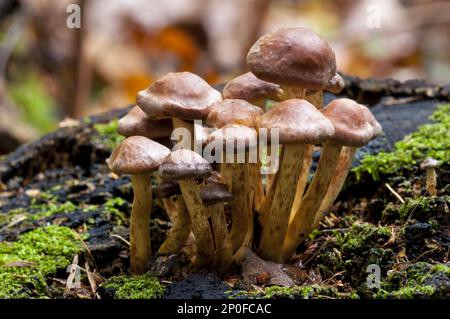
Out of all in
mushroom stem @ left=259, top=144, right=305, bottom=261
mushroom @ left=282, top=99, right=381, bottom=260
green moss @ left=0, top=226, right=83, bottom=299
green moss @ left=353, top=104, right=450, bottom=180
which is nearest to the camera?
mushroom @ left=282, top=99, right=381, bottom=260

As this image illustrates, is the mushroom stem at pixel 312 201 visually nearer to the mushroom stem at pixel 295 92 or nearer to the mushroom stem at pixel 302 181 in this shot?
the mushroom stem at pixel 302 181

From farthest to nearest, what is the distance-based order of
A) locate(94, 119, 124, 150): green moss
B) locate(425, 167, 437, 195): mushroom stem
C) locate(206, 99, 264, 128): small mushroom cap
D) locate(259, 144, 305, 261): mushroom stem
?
locate(94, 119, 124, 150): green moss, locate(425, 167, 437, 195): mushroom stem, locate(259, 144, 305, 261): mushroom stem, locate(206, 99, 264, 128): small mushroom cap

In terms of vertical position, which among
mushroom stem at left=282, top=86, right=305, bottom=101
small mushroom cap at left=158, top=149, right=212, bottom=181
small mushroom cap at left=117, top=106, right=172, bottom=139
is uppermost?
mushroom stem at left=282, top=86, right=305, bottom=101

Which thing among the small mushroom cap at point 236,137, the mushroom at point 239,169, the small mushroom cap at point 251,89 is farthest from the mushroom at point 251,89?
the small mushroom cap at point 236,137

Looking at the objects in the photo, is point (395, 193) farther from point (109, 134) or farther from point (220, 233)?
point (109, 134)

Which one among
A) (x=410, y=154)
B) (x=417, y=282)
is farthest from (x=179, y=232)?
(x=410, y=154)

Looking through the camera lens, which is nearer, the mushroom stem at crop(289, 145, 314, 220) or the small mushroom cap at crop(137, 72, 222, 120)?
the small mushroom cap at crop(137, 72, 222, 120)

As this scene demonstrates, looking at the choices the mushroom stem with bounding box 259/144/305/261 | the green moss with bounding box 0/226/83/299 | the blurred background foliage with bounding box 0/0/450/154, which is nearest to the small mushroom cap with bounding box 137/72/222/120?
the mushroom stem with bounding box 259/144/305/261

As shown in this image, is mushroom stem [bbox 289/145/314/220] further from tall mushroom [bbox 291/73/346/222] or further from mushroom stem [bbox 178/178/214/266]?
mushroom stem [bbox 178/178/214/266]
